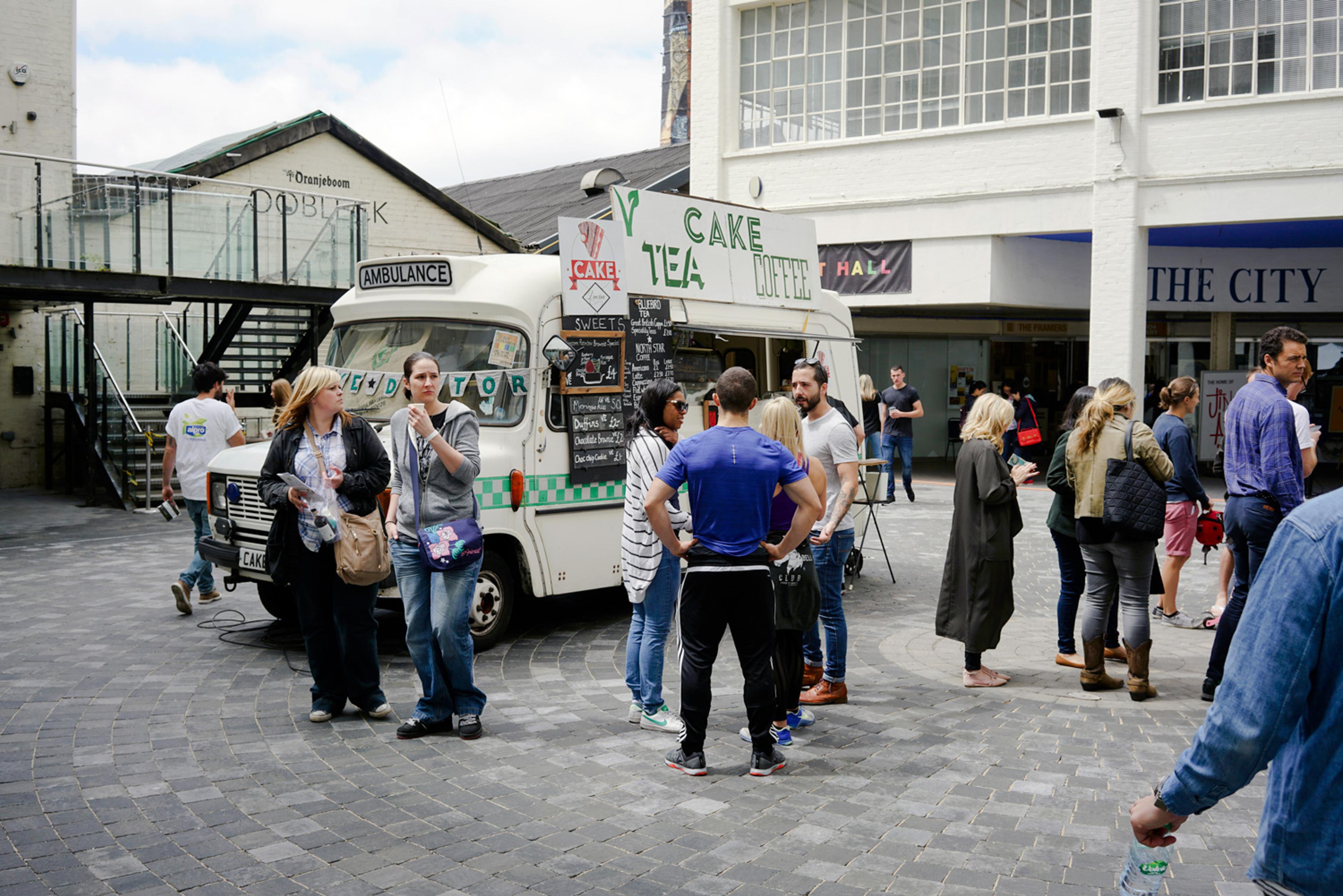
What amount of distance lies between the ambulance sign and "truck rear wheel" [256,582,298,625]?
116 inches

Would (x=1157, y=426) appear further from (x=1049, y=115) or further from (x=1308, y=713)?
(x=1049, y=115)

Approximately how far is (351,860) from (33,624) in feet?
17.9

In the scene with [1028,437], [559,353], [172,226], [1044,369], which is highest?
[172,226]

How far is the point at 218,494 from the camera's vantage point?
7.76m

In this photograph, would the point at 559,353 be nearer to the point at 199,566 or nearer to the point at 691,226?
the point at 691,226

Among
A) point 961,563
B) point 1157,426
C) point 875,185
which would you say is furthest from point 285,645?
point 875,185

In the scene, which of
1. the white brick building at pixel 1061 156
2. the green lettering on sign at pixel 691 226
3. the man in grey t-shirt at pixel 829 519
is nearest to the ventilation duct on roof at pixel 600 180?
the white brick building at pixel 1061 156

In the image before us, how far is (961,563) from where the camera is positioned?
6781mm

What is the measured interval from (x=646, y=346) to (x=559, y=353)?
2.84 ft

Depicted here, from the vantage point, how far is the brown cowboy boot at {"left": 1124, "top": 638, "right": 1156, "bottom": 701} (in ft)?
21.2

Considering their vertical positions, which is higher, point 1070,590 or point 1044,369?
point 1044,369

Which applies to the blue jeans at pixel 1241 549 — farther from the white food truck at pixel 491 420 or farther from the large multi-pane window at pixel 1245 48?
the large multi-pane window at pixel 1245 48

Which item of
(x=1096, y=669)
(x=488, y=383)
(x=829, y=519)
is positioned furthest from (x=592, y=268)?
(x=1096, y=669)

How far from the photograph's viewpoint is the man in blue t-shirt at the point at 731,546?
200 inches
